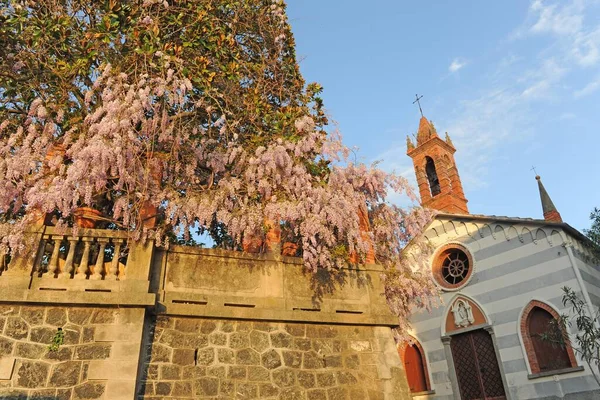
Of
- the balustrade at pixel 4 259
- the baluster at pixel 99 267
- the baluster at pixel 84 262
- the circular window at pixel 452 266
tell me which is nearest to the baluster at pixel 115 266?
the baluster at pixel 99 267

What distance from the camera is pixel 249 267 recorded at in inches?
297

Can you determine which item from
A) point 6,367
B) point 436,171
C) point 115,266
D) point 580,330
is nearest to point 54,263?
point 115,266

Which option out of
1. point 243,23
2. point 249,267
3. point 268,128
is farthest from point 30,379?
point 243,23

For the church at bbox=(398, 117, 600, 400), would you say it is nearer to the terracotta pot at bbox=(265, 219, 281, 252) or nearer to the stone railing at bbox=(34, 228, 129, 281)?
the terracotta pot at bbox=(265, 219, 281, 252)

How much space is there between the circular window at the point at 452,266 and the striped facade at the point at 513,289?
0.27 metres

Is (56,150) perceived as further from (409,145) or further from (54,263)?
(409,145)

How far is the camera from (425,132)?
33.4m

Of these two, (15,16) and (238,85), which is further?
(238,85)

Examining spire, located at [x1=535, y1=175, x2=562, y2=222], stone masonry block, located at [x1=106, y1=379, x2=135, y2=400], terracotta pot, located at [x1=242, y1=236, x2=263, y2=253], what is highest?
spire, located at [x1=535, y1=175, x2=562, y2=222]

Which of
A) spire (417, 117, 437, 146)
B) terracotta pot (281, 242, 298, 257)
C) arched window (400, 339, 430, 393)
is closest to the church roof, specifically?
arched window (400, 339, 430, 393)

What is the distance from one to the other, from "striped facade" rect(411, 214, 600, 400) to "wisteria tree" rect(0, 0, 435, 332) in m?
9.05

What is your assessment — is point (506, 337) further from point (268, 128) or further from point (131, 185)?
point (131, 185)

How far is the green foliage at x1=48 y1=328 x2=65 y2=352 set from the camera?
5.82 m

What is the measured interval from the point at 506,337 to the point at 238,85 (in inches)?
547
